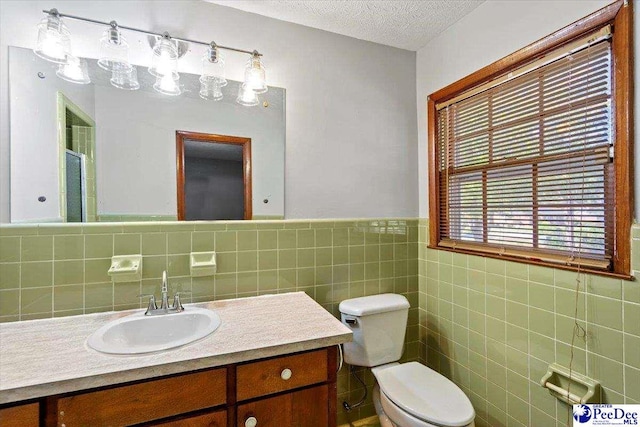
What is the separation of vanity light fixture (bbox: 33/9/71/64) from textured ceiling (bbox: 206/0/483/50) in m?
0.69

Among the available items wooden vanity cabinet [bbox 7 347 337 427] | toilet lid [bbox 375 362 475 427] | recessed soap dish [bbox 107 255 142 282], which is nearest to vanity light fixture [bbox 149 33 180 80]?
recessed soap dish [bbox 107 255 142 282]

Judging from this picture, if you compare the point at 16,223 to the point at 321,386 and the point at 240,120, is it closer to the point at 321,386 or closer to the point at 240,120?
the point at 240,120

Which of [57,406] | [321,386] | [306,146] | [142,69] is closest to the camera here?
[57,406]

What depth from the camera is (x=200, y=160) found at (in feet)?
5.14

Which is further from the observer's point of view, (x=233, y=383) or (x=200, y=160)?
(x=200, y=160)

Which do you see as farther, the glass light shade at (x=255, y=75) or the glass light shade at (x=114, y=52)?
the glass light shade at (x=255, y=75)

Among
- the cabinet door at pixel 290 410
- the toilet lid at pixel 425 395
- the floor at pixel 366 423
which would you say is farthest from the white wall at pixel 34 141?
the floor at pixel 366 423

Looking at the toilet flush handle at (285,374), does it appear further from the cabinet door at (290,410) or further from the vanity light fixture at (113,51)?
the vanity light fixture at (113,51)

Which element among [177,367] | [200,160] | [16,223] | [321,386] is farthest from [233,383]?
[16,223]

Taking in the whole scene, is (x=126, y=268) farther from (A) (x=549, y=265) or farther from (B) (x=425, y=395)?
(A) (x=549, y=265)

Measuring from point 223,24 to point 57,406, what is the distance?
5.75ft

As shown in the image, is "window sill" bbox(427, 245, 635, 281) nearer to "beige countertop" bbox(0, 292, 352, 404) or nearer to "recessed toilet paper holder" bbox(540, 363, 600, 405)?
"recessed toilet paper holder" bbox(540, 363, 600, 405)

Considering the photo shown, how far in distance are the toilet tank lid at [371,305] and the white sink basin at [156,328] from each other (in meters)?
0.72

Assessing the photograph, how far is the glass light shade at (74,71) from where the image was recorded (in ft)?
4.45
